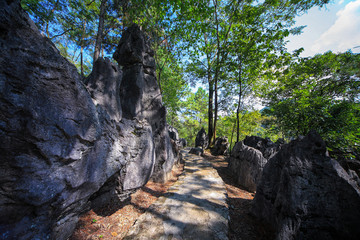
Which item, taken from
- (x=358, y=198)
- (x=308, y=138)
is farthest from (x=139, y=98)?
(x=358, y=198)

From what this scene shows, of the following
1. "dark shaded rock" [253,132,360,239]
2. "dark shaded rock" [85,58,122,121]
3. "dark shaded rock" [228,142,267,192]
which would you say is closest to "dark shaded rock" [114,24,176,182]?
"dark shaded rock" [85,58,122,121]

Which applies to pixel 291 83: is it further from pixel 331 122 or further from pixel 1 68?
pixel 1 68

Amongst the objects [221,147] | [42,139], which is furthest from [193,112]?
[42,139]

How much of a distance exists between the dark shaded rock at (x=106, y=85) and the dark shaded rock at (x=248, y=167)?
5.38 metres

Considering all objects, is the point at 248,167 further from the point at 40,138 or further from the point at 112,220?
the point at 40,138

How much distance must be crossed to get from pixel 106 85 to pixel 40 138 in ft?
7.14

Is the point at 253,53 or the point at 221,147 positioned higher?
the point at 253,53

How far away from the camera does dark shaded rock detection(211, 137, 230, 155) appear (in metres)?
11.1

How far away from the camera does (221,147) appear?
36.6ft

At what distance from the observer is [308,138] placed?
254cm

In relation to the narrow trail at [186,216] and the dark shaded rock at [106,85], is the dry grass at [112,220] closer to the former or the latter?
the narrow trail at [186,216]

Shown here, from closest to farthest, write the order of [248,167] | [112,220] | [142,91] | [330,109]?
[112,220]
[330,109]
[142,91]
[248,167]

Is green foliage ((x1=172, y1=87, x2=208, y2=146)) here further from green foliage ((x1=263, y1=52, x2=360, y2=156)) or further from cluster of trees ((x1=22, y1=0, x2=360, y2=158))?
green foliage ((x1=263, y1=52, x2=360, y2=156))

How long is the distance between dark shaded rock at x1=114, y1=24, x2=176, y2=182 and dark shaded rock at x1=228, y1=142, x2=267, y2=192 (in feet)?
10.6
